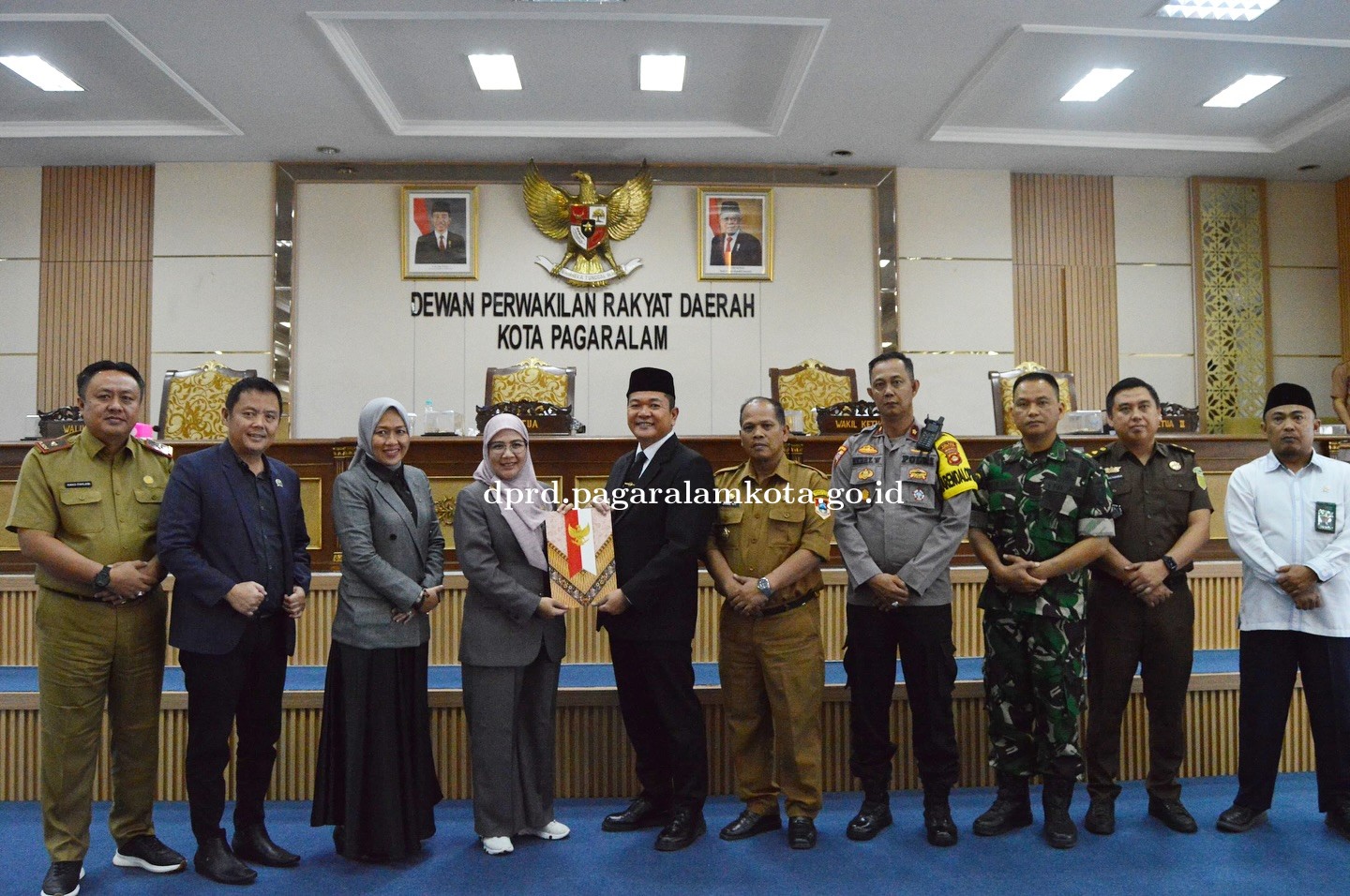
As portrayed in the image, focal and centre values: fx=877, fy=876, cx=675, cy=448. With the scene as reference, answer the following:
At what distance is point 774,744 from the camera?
2896mm

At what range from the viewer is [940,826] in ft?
8.80

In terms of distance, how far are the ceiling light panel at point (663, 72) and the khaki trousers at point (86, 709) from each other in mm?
4642

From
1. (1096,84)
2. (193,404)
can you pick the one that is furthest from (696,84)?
(193,404)

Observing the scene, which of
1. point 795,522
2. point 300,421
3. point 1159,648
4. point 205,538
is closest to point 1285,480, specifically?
point 1159,648

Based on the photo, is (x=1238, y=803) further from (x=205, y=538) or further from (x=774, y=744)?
(x=205, y=538)

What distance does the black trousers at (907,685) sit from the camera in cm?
270

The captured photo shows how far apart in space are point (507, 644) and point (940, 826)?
144 centimetres

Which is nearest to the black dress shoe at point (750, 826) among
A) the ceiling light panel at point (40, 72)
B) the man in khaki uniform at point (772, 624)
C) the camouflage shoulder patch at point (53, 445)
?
the man in khaki uniform at point (772, 624)

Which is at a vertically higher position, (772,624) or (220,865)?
(772,624)

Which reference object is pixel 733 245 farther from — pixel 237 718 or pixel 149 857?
pixel 149 857

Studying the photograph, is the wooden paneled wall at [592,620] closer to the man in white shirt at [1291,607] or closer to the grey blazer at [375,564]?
the man in white shirt at [1291,607]

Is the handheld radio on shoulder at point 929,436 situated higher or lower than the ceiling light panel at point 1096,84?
lower

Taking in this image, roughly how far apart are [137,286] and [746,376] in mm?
5187

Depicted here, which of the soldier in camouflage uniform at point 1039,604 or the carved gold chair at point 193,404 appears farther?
the carved gold chair at point 193,404
